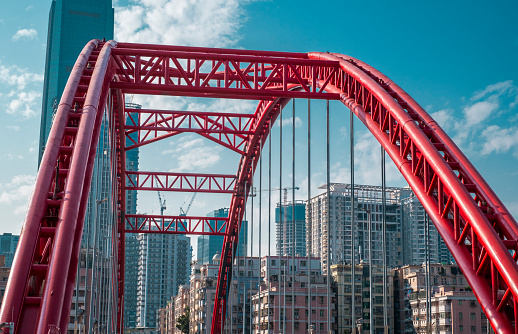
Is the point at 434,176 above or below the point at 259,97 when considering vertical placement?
below

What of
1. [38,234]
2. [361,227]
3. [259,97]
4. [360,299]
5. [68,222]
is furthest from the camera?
[361,227]

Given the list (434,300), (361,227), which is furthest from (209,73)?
(361,227)

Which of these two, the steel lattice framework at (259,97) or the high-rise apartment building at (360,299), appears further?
the high-rise apartment building at (360,299)

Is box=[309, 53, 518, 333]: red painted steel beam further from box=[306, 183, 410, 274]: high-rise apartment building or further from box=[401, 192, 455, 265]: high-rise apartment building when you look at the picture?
box=[401, 192, 455, 265]: high-rise apartment building

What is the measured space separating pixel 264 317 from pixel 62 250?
7538 centimetres

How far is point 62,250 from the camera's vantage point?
615 inches

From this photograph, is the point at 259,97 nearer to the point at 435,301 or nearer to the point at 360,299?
the point at 435,301

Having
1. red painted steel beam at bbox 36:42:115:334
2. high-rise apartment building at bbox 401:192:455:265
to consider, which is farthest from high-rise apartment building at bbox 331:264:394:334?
red painted steel beam at bbox 36:42:115:334

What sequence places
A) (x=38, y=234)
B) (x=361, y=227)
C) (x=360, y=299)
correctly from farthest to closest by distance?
(x=361, y=227)
(x=360, y=299)
(x=38, y=234)

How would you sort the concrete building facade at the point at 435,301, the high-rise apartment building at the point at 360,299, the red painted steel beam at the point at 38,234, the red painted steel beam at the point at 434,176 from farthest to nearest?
the high-rise apartment building at the point at 360,299 → the concrete building facade at the point at 435,301 → the red painted steel beam at the point at 434,176 → the red painted steel beam at the point at 38,234

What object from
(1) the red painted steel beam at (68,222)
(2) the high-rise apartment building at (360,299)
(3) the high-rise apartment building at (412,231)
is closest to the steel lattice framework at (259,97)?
(1) the red painted steel beam at (68,222)

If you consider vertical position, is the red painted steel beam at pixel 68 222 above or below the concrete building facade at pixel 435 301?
below

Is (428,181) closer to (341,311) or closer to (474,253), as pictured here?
(474,253)

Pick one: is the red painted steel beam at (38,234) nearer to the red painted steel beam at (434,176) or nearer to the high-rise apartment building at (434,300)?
the red painted steel beam at (434,176)
